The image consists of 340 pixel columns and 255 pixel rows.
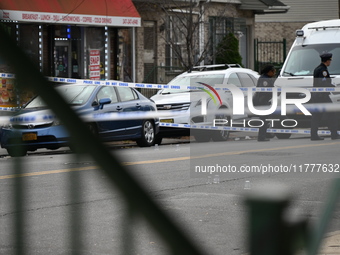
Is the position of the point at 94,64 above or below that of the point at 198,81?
above

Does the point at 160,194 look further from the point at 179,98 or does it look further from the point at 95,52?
the point at 95,52

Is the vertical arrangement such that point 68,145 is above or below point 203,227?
above

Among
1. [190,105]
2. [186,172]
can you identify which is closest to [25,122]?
[186,172]

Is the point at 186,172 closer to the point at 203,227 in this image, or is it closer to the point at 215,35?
the point at 203,227

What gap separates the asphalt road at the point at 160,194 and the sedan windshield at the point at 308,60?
238 centimetres

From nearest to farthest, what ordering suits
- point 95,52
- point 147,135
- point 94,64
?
point 147,135
point 94,64
point 95,52

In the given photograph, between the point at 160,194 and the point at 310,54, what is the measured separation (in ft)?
49.9

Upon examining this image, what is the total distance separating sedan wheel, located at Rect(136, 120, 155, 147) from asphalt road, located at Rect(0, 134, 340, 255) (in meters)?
0.50

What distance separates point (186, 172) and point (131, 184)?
10605 mm

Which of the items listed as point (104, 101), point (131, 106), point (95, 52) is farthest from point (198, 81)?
point (95, 52)

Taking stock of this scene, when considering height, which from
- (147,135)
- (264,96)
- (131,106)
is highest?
(264,96)

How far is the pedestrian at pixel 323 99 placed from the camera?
14.4 m

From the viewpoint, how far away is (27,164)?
5.07 feet

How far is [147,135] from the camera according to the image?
17.6 metres
